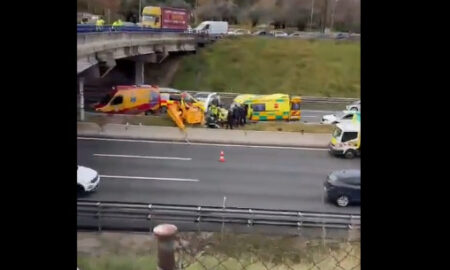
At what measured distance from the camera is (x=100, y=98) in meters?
1.39

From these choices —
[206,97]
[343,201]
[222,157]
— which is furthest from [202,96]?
[343,201]

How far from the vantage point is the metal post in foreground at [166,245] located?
128 cm

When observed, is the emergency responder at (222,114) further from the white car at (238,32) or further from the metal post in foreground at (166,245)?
the metal post in foreground at (166,245)

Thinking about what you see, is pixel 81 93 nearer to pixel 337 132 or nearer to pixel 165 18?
pixel 165 18

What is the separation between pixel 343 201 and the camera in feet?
4.60

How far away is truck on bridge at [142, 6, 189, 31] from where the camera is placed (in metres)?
1.42

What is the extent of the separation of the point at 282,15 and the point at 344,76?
295 mm

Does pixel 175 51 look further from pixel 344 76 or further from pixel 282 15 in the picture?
pixel 344 76

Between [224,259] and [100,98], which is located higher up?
[100,98]

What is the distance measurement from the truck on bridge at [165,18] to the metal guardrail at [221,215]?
0.59 metres

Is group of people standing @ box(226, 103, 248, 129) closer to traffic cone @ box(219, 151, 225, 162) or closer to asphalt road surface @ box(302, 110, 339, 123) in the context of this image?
traffic cone @ box(219, 151, 225, 162)
